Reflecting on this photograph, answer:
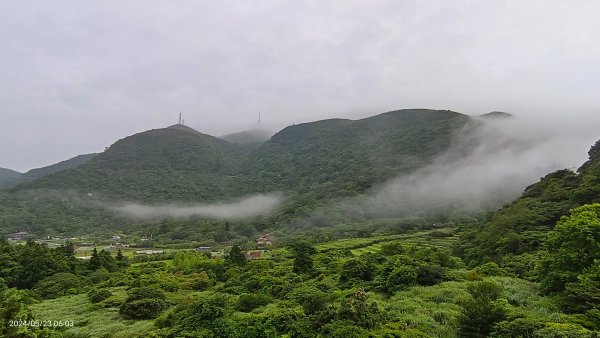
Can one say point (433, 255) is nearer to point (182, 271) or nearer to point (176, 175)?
point (182, 271)

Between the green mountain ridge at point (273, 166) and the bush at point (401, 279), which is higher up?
the green mountain ridge at point (273, 166)

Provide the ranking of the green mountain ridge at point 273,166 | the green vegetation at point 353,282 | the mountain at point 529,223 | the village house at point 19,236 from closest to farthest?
the green vegetation at point 353,282
the mountain at point 529,223
the village house at point 19,236
the green mountain ridge at point 273,166

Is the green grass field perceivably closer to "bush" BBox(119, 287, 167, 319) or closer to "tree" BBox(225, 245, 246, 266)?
"bush" BBox(119, 287, 167, 319)

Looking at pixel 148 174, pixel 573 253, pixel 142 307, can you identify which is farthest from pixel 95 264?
pixel 148 174

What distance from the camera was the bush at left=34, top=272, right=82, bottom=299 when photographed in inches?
1309

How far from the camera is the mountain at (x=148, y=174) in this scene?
483 ft

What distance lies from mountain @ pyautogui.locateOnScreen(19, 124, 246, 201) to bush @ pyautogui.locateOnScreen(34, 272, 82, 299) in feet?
367

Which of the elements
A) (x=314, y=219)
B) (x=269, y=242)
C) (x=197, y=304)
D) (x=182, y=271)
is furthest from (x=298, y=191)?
(x=197, y=304)

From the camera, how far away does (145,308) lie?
2252cm

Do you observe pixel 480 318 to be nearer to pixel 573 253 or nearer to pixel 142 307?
pixel 573 253

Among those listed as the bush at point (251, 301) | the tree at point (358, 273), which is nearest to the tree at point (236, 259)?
the tree at point (358, 273)

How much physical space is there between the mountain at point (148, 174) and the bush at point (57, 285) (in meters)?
112

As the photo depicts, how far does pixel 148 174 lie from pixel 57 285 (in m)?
139

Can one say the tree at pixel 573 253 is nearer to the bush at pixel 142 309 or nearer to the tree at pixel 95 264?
the bush at pixel 142 309
